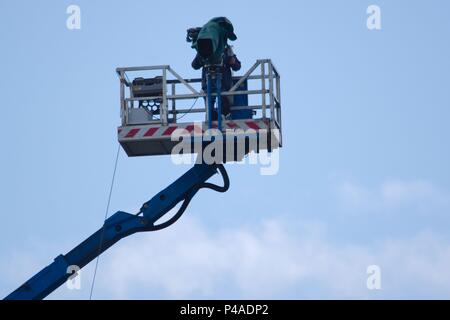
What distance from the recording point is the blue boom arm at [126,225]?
26.1m

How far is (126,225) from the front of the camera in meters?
26.4

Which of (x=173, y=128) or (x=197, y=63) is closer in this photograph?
(x=173, y=128)

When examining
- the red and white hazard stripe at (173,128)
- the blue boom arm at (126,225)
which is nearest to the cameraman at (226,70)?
the red and white hazard stripe at (173,128)

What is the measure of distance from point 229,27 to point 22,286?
18.7 ft

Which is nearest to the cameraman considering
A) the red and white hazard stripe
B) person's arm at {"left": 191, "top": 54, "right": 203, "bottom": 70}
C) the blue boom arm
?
person's arm at {"left": 191, "top": 54, "right": 203, "bottom": 70}

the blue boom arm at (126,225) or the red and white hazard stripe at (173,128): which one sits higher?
the red and white hazard stripe at (173,128)

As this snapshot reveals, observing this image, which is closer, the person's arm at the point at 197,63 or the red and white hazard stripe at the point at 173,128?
the red and white hazard stripe at the point at 173,128

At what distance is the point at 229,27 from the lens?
26.8 meters

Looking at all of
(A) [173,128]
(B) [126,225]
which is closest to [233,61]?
(A) [173,128]

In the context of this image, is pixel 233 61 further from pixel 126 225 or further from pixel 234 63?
pixel 126 225

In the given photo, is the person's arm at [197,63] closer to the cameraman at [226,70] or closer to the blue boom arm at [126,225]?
the cameraman at [226,70]

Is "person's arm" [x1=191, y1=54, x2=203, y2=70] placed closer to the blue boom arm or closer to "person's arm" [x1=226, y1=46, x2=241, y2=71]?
"person's arm" [x1=226, y1=46, x2=241, y2=71]

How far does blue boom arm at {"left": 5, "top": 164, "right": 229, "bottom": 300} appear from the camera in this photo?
26078 millimetres
